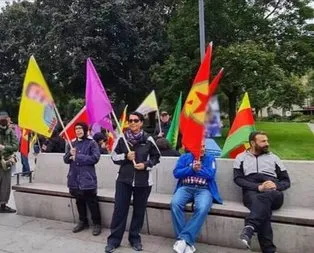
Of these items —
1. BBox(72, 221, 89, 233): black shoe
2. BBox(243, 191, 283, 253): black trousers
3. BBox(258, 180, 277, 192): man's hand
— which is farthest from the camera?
BBox(72, 221, 89, 233): black shoe

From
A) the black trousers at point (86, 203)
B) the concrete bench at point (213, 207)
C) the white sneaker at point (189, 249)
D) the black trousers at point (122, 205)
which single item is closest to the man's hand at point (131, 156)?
the black trousers at point (122, 205)

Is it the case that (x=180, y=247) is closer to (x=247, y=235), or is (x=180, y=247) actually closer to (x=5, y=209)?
(x=247, y=235)

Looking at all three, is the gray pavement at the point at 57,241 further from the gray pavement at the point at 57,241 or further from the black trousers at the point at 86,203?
the black trousers at the point at 86,203

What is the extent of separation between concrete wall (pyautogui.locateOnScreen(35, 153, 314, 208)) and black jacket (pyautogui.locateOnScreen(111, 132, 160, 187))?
839 mm

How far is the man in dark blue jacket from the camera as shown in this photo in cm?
587

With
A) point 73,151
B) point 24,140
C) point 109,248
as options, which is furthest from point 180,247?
point 24,140

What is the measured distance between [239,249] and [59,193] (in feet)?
9.46

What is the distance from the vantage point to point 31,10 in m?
26.9

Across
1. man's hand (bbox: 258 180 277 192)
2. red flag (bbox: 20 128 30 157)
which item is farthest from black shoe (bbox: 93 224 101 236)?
red flag (bbox: 20 128 30 157)

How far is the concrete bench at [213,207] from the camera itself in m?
4.93

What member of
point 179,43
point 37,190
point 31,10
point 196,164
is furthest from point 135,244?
point 31,10

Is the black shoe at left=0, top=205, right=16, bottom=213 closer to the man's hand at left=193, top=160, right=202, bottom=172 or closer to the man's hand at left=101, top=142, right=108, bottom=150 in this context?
the man's hand at left=101, top=142, right=108, bottom=150

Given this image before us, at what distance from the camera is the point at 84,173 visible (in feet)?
19.3

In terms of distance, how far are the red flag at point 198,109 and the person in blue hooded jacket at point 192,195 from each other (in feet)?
1.03
